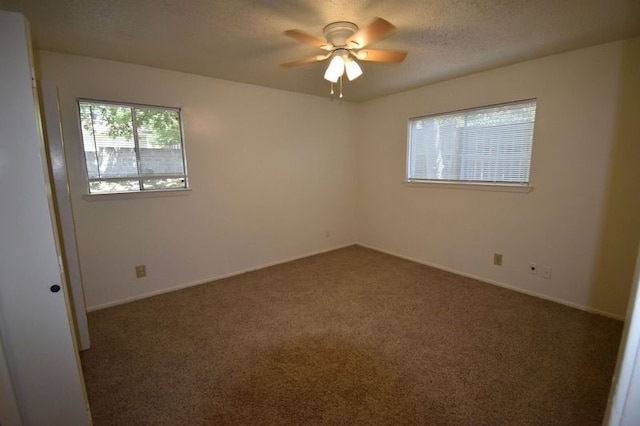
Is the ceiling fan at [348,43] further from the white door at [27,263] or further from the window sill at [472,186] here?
the window sill at [472,186]

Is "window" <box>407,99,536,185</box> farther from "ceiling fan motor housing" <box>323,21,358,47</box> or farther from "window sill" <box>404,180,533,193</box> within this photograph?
"ceiling fan motor housing" <box>323,21,358,47</box>

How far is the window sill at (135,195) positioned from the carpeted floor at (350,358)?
3.60 feet

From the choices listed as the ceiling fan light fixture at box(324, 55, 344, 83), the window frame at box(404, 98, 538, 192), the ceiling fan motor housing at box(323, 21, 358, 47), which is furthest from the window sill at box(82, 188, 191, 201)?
the window frame at box(404, 98, 538, 192)

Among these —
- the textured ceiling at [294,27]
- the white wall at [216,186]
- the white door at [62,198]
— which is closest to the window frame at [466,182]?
the textured ceiling at [294,27]

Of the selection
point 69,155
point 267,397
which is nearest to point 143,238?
point 69,155

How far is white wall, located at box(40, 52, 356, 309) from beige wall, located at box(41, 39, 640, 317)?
1 cm

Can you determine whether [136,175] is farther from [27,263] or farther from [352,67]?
[352,67]

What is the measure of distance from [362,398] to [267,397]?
57cm

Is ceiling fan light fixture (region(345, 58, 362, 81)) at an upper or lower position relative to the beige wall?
upper

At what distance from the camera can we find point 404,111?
3.98 meters

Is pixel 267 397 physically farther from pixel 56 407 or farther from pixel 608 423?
pixel 608 423

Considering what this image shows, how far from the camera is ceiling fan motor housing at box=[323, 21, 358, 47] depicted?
1.97 metres

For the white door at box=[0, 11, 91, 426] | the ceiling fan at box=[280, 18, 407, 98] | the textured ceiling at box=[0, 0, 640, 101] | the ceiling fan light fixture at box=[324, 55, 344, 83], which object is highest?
the textured ceiling at box=[0, 0, 640, 101]

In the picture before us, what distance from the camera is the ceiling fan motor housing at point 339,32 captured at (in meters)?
1.97
